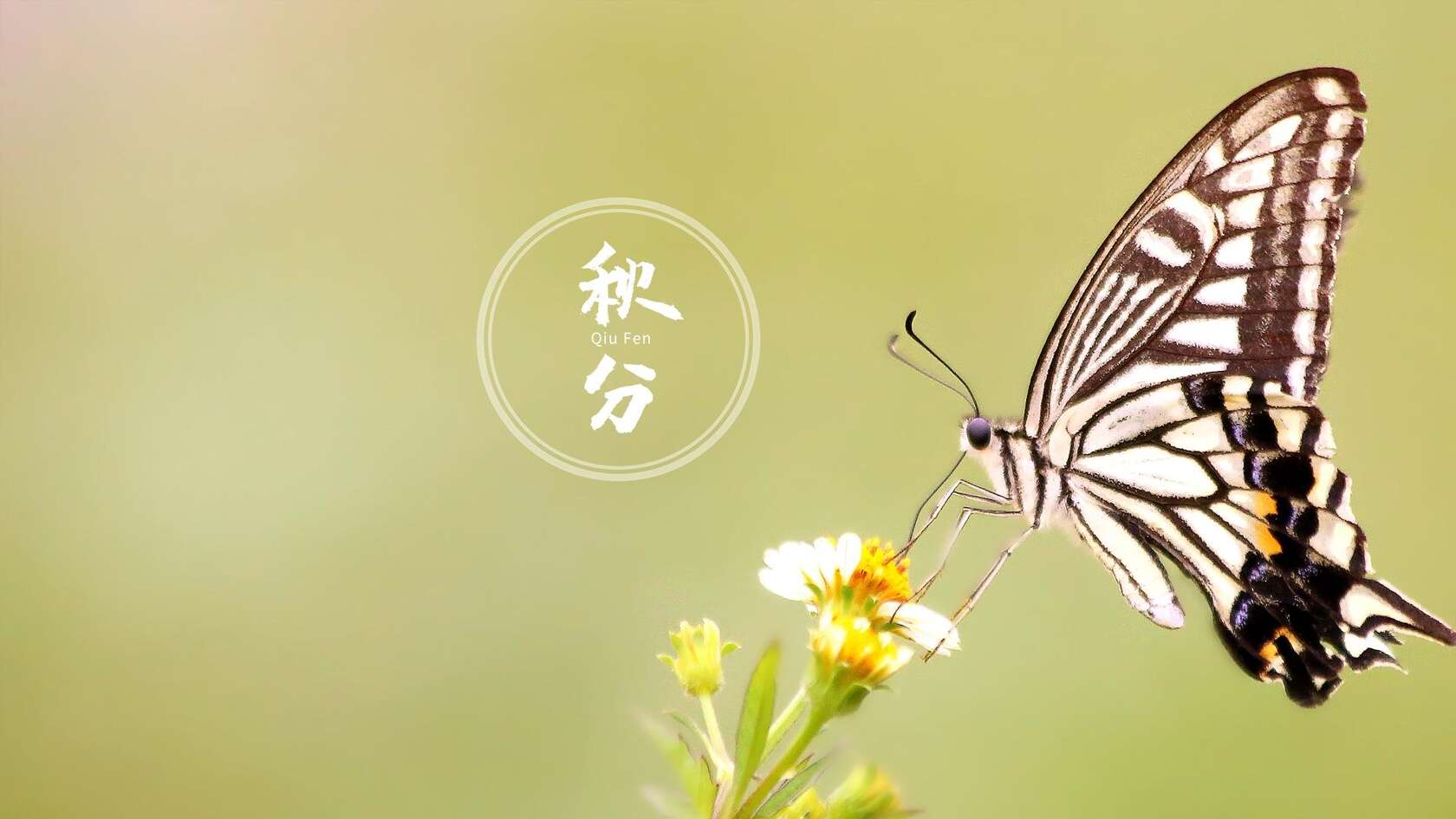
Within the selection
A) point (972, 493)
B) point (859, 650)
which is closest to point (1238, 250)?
point (972, 493)

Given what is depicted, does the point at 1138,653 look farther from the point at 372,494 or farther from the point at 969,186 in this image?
the point at 372,494

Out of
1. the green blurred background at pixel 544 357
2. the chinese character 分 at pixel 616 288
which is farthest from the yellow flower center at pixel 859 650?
the chinese character 分 at pixel 616 288

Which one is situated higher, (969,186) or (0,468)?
(969,186)


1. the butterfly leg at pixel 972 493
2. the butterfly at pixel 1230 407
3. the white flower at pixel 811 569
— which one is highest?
the butterfly at pixel 1230 407

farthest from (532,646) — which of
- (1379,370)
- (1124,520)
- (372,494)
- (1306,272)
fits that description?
(1379,370)

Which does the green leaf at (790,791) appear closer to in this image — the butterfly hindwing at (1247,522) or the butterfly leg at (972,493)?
the butterfly leg at (972,493)

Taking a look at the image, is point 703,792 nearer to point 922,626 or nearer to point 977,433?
point 922,626

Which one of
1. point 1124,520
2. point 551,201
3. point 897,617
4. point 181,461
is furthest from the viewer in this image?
point 551,201
